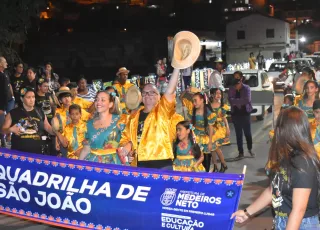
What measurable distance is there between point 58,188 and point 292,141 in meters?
3.42

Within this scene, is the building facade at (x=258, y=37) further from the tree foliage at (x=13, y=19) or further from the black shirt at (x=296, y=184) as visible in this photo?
the black shirt at (x=296, y=184)

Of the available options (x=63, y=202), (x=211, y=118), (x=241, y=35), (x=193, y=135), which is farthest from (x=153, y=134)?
(x=241, y=35)

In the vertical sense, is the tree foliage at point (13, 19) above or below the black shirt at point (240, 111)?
above

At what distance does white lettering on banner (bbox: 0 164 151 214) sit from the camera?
5.91 metres

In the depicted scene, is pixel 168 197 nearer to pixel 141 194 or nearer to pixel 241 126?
pixel 141 194

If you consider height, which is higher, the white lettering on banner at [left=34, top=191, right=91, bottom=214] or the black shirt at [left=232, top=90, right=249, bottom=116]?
the black shirt at [left=232, top=90, right=249, bottom=116]

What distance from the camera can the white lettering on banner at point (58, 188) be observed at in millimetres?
5910

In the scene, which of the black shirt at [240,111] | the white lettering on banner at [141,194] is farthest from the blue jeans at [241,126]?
the white lettering on banner at [141,194]

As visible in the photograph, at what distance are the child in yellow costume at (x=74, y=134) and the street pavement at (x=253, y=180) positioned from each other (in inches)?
47.3

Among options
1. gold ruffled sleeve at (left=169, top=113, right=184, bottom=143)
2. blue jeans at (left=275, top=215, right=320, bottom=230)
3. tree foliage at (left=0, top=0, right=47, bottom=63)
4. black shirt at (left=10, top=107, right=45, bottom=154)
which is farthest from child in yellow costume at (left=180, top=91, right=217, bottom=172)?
tree foliage at (left=0, top=0, right=47, bottom=63)

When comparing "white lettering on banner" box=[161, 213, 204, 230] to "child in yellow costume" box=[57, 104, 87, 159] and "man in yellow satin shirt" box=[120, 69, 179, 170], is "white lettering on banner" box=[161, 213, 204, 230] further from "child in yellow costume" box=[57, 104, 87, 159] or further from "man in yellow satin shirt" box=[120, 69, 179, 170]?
"child in yellow costume" box=[57, 104, 87, 159]

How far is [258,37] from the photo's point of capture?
66.2 m

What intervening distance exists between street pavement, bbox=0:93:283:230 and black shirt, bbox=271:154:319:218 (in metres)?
3.67

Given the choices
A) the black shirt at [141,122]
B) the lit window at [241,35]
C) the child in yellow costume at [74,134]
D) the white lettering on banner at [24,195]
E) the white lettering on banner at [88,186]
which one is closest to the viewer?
the white lettering on banner at [88,186]
